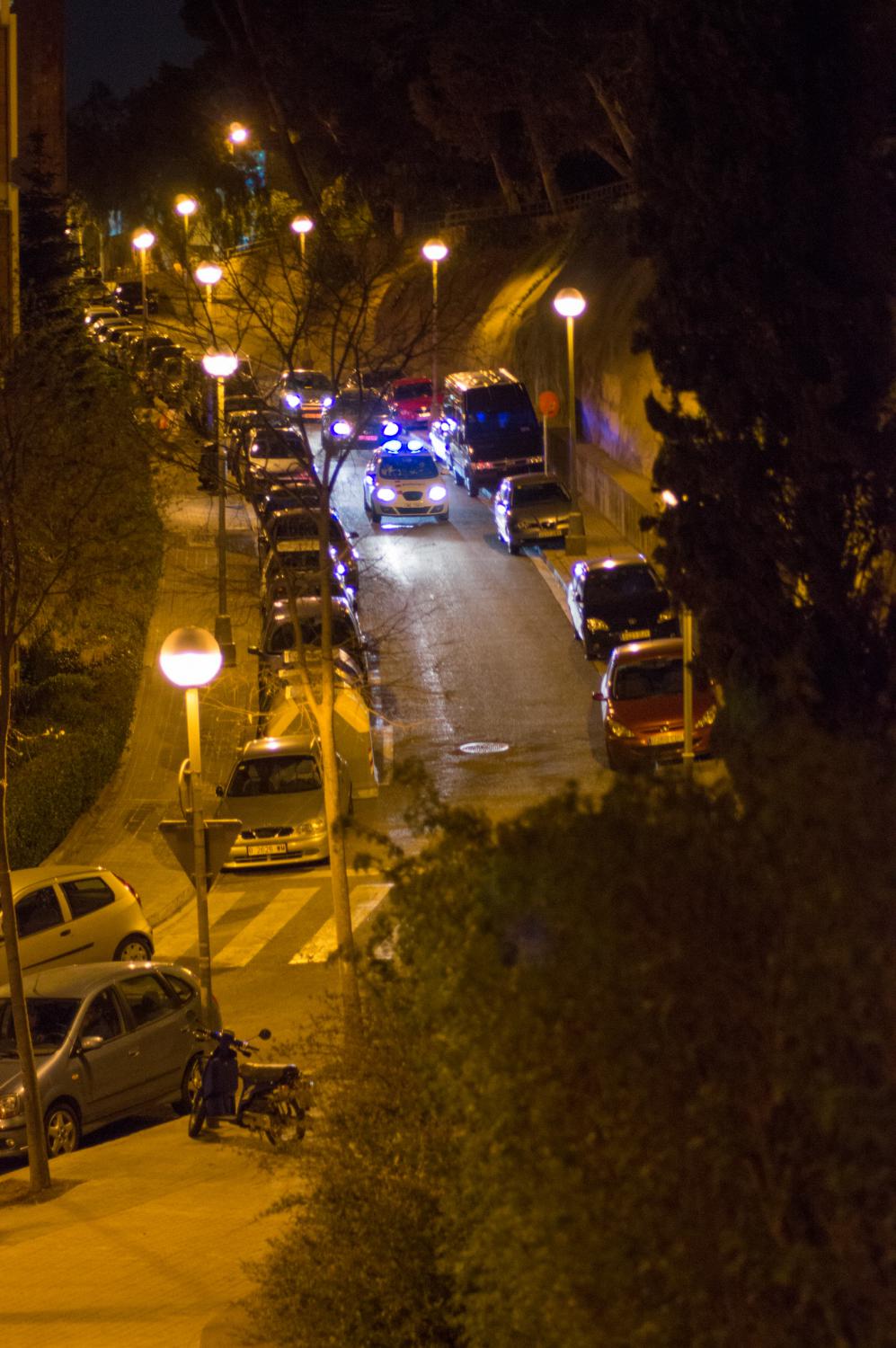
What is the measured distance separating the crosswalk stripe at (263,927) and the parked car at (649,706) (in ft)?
15.1

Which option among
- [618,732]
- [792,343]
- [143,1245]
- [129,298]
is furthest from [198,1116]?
[129,298]

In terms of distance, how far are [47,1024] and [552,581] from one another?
22.5 meters

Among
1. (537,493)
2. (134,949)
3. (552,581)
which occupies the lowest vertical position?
(134,949)

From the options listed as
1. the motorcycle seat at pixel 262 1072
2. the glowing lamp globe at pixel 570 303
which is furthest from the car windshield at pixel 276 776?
the glowing lamp globe at pixel 570 303

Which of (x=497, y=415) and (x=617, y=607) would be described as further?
(x=497, y=415)

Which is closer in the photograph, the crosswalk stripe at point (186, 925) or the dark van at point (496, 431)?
the crosswalk stripe at point (186, 925)

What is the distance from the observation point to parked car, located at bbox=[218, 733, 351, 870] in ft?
74.3

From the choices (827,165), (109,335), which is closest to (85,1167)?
(827,165)

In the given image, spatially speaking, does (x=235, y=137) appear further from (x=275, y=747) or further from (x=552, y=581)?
(x=275, y=747)

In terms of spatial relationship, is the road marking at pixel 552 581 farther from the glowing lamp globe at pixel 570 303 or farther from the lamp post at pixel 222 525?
the lamp post at pixel 222 525

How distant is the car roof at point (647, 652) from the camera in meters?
25.0

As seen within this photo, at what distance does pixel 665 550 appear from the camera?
28.5 ft

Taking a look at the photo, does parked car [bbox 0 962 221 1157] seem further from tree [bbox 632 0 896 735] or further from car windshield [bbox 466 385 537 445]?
car windshield [bbox 466 385 537 445]

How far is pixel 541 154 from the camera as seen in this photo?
5344 centimetres
